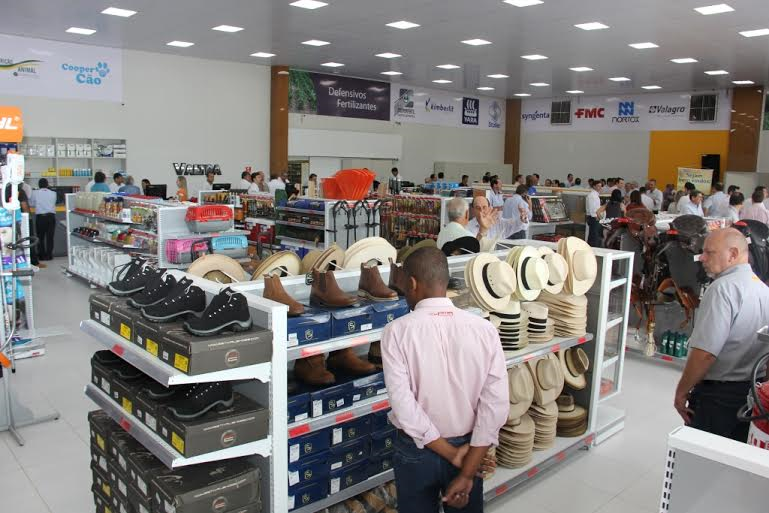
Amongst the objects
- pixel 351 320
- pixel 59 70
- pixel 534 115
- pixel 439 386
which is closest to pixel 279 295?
pixel 351 320

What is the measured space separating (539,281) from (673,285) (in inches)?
132

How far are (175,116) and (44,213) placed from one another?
4.18 m

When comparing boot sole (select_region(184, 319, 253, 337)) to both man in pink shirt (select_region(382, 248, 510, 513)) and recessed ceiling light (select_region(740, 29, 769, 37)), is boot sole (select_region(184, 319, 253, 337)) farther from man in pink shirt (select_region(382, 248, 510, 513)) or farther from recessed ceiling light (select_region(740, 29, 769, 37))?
recessed ceiling light (select_region(740, 29, 769, 37))

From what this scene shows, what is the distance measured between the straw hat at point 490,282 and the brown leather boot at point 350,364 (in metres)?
0.80

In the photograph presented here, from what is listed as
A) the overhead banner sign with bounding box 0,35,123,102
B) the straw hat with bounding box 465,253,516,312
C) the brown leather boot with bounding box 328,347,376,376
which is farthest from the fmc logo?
the brown leather boot with bounding box 328,347,376,376

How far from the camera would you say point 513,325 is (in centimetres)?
397

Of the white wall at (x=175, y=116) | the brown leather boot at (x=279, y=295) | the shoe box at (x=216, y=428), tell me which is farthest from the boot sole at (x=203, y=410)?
the white wall at (x=175, y=116)

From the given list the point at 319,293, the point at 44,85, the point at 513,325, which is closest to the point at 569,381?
the point at 513,325

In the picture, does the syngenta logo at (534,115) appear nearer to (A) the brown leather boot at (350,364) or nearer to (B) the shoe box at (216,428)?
(A) the brown leather boot at (350,364)

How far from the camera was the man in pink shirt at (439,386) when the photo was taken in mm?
2352

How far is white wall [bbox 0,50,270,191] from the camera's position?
42.8 ft

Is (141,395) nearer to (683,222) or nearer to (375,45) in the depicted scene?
(683,222)

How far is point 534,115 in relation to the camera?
75.8 feet

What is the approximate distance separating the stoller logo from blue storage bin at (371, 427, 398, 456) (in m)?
19.5
